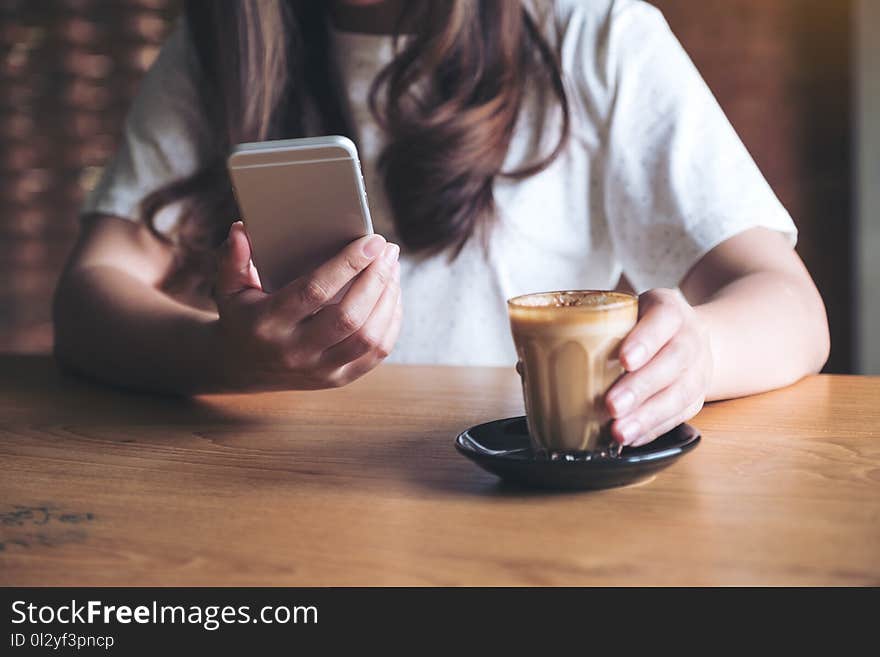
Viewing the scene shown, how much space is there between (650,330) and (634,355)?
3 cm

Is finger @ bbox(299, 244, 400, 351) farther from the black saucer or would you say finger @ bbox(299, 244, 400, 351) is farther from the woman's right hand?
the black saucer

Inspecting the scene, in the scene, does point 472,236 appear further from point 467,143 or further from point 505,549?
point 505,549

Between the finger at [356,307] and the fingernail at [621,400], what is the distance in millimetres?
239

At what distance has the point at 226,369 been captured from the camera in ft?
3.27

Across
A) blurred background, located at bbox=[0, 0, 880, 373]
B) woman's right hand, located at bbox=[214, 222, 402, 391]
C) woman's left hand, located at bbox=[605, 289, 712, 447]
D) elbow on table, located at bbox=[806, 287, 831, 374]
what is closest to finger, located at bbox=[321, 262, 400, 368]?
woman's right hand, located at bbox=[214, 222, 402, 391]

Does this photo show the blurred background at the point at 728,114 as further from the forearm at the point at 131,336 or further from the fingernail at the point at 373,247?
the fingernail at the point at 373,247

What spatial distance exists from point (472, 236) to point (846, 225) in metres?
1.88

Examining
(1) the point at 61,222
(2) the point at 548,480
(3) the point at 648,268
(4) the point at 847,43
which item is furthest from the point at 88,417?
(4) the point at 847,43

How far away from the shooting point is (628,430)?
71 cm

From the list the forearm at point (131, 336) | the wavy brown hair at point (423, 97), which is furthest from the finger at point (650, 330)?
the wavy brown hair at point (423, 97)

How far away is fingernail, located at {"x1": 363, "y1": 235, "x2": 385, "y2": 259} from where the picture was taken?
825mm

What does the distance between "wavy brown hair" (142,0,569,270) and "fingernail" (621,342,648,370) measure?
0.71 metres
